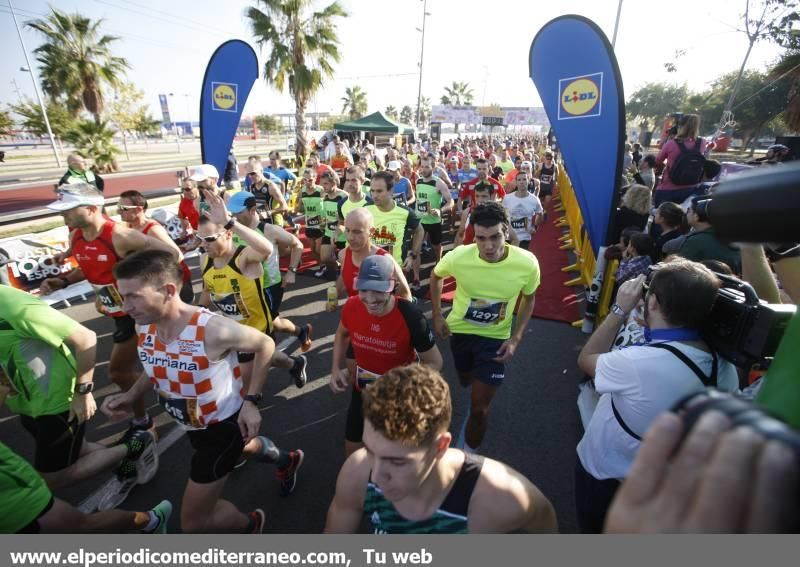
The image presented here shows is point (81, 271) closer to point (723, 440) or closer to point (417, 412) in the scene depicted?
point (417, 412)

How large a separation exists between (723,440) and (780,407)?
26 cm

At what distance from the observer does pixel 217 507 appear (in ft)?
7.96

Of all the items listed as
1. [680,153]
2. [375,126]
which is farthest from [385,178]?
[375,126]

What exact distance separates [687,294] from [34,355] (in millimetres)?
3557

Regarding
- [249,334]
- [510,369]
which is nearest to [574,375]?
[510,369]

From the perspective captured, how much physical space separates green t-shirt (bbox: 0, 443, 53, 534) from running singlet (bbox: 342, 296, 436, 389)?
5.88 ft

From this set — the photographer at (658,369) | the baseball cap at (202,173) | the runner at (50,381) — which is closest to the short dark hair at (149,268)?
the runner at (50,381)

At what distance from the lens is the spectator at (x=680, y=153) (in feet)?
20.1

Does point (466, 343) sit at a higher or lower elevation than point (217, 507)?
higher

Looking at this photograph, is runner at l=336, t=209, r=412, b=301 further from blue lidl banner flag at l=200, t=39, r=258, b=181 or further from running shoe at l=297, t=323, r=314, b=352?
blue lidl banner flag at l=200, t=39, r=258, b=181

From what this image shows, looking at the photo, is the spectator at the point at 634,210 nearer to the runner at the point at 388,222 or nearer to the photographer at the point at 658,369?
the runner at the point at 388,222

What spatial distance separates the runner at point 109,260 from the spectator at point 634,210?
17.0 feet
